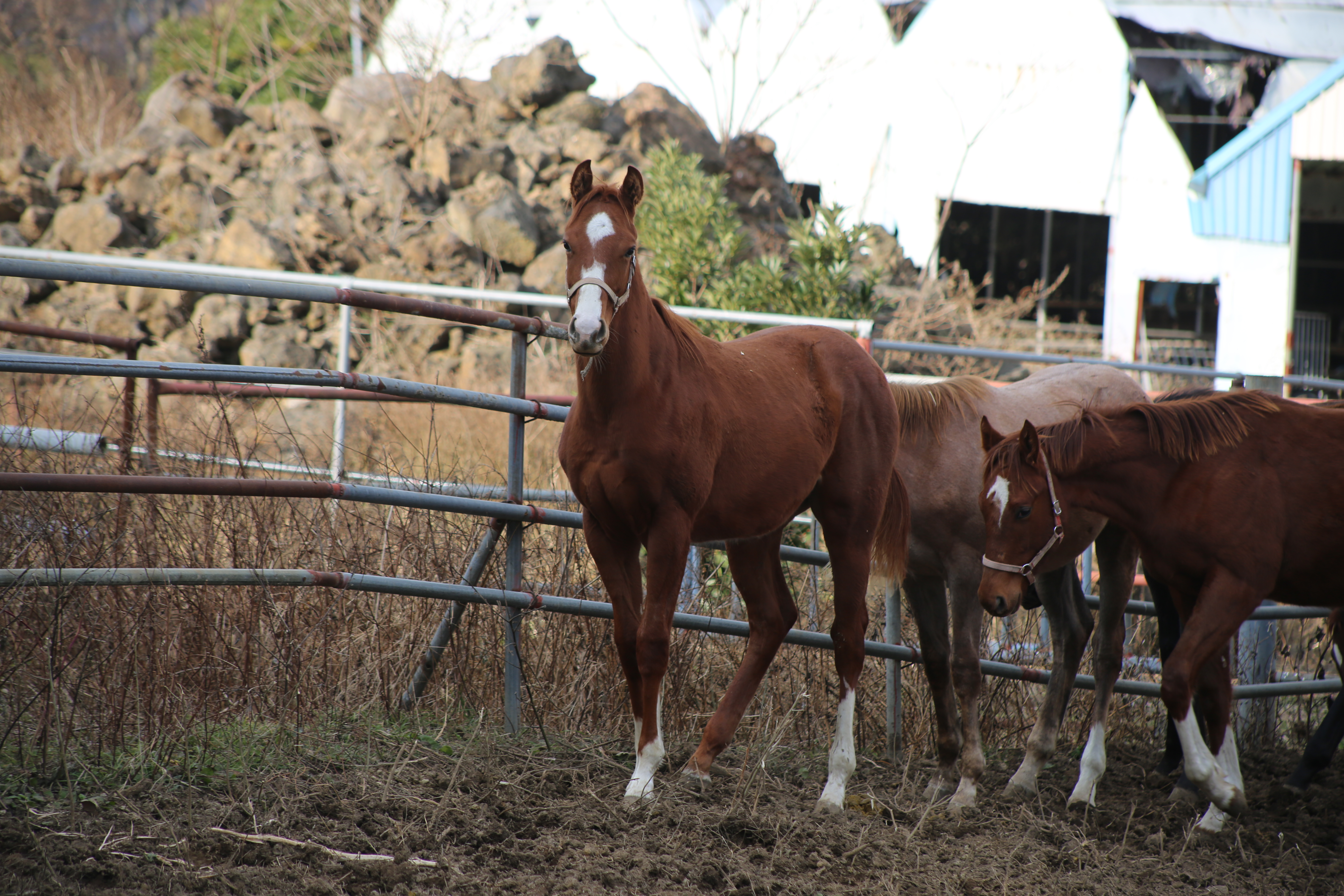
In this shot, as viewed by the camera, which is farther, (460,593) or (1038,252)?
(1038,252)

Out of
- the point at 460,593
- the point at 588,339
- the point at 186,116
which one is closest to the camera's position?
the point at 588,339

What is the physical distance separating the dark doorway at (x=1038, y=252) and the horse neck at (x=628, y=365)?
18.2 m

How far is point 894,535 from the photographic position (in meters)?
3.95

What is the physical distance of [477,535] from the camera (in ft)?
13.0

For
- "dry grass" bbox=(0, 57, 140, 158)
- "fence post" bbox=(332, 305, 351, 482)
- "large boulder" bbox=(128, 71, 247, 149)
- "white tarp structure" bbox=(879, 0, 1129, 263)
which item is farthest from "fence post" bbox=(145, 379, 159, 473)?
"white tarp structure" bbox=(879, 0, 1129, 263)

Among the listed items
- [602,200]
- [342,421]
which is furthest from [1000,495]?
[342,421]

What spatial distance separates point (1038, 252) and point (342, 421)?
17.9 m

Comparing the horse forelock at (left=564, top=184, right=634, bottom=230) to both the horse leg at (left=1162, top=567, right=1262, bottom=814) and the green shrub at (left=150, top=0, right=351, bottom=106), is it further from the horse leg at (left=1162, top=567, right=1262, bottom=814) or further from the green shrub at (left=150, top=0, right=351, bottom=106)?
the green shrub at (left=150, top=0, right=351, bottom=106)

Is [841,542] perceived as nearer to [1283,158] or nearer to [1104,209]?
[1283,158]

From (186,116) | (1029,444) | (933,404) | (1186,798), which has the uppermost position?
(186,116)

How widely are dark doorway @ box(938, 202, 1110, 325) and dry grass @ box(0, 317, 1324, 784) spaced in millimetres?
16050

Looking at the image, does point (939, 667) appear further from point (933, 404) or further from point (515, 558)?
point (515, 558)

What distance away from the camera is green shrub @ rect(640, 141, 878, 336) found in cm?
939

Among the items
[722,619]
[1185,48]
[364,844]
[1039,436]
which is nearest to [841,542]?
[722,619]
